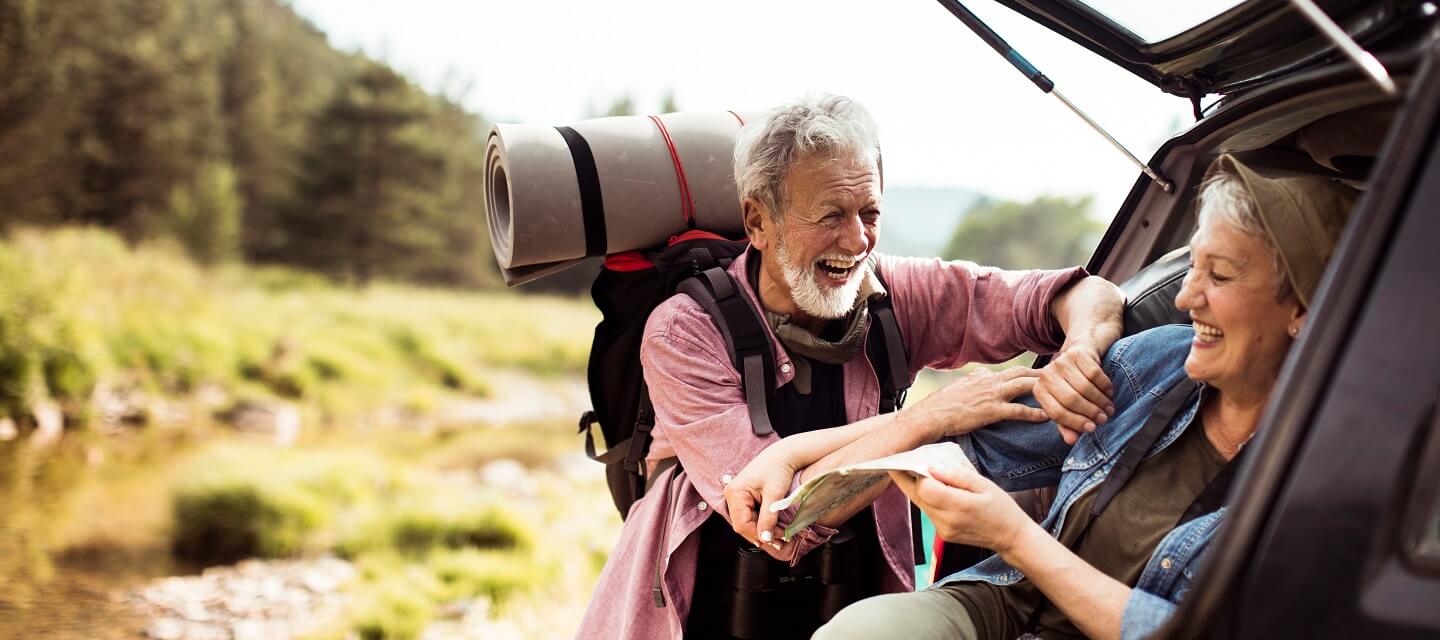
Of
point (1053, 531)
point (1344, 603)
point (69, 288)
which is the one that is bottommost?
point (69, 288)

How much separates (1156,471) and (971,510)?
401mm

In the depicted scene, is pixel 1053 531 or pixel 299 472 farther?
pixel 299 472

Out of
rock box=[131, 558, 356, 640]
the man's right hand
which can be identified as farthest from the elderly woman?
rock box=[131, 558, 356, 640]

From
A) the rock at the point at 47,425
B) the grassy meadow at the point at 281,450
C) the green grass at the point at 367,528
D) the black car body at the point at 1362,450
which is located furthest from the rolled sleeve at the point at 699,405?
the rock at the point at 47,425

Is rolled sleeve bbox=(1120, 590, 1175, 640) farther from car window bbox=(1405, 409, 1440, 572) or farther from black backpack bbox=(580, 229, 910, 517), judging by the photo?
black backpack bbox=(580, 229, 910, 517)

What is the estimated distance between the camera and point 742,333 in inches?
93.0

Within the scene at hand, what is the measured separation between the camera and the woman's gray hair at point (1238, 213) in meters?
1.59

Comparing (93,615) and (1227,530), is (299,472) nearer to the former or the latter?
(93,615)

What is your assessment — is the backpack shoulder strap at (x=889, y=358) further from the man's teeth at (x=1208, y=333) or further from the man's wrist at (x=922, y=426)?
the man's teeth at (x=1208, y=333)

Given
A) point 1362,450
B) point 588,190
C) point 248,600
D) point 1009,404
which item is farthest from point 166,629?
point 1362,450

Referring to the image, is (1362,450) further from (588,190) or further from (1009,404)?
(588,190)

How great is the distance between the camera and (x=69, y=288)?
1581 centimetres

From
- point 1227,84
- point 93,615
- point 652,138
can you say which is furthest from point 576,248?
point 93,615

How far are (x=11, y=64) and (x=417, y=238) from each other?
10.5 metres
